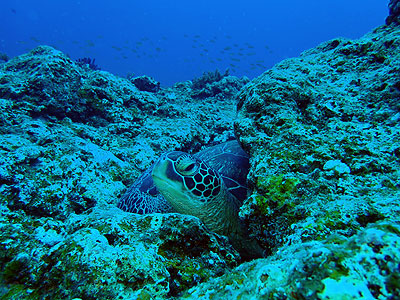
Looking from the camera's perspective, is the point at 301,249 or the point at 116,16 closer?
the point at 301,249

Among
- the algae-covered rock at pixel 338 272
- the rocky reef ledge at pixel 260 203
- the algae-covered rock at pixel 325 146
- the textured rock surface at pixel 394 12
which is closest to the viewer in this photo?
the algae-covered rock at pixel 338 272

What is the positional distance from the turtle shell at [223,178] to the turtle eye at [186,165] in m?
0.52

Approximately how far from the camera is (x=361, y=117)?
1331 mm

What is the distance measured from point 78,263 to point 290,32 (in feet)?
396

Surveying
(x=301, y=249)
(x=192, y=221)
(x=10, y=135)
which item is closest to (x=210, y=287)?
(x=301, y=249)

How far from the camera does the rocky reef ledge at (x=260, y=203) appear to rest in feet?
1.73

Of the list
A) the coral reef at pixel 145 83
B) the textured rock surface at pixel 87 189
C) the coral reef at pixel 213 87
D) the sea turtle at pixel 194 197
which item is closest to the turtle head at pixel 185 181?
the sea turtle at pixel 194 197

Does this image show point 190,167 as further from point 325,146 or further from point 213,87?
point 213,87

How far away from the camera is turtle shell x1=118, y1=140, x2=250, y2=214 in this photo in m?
1.88

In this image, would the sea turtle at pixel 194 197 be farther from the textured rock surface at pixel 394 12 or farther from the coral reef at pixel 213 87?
the coral reef at pixel 213 87

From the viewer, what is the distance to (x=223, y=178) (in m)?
2.14

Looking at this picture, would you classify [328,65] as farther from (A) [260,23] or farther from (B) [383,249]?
(A) [260,23]

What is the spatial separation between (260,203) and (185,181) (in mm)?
658

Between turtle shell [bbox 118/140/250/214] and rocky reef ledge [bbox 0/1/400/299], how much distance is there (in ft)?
0.79
